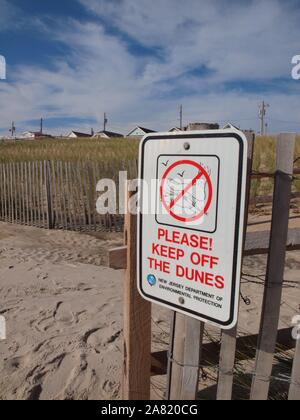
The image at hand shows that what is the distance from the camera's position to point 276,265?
1829 mm

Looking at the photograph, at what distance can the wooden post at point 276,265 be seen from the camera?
1.73m

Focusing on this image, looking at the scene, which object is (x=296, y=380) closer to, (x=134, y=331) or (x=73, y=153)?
(x=134, y=331)

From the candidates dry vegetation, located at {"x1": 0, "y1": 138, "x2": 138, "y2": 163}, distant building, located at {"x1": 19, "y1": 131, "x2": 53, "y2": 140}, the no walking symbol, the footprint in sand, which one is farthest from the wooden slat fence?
distant building, located at {"x1": 19, "y1": 131, "x2": 53, "y2": 140}

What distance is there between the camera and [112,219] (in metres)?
10.4

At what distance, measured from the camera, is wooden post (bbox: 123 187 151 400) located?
6.27 feet

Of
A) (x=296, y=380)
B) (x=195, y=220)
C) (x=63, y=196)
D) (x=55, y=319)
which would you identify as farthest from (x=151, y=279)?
(x=63, y=196)

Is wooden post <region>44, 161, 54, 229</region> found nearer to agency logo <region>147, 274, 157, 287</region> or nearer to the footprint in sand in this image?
the footprint in sand

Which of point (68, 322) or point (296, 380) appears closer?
point (296, 380)

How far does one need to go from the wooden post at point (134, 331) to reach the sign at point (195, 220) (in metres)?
0.17

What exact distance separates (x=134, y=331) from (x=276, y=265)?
29.8 inches

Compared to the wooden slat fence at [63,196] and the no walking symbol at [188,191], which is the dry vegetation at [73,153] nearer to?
the wooden slat fence at [63,196]

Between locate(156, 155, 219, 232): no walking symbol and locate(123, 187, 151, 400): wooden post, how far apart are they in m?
Result: 0.30
